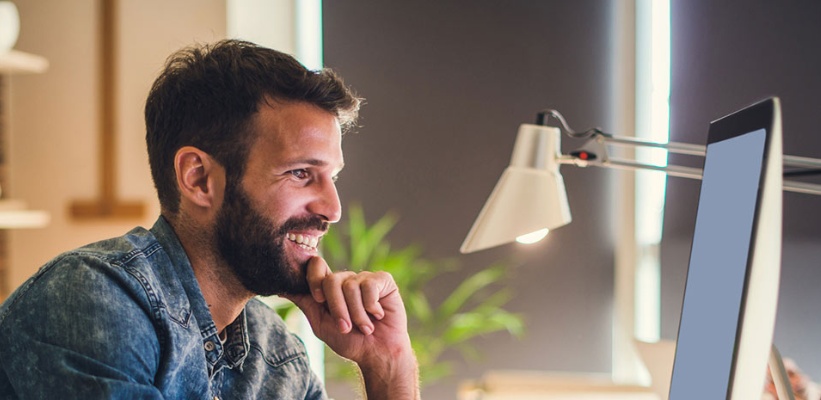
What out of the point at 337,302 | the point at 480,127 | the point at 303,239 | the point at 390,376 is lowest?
the point at 390,376

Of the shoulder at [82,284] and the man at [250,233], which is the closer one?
the shoulder at [82,284]

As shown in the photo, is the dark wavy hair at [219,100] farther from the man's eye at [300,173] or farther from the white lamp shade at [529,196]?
the white lamp shade at [529,196]

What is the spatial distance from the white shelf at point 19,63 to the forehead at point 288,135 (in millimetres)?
1904

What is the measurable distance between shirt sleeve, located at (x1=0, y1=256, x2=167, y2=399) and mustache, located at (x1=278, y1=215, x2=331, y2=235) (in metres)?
0.33

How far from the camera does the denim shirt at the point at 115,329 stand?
3.10ft

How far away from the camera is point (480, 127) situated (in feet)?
11.0

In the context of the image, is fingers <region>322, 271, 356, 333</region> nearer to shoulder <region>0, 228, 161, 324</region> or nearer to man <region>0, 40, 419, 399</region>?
man <region>0, 40, 419, 399</region>

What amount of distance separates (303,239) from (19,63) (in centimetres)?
203

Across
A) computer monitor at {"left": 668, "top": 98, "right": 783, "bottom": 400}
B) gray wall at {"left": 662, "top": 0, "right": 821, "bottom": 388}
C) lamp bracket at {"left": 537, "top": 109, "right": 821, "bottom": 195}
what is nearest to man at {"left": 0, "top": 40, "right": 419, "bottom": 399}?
lamp bracket at {"left": 537, "top": 109, "right": 821, "bottom": 195}

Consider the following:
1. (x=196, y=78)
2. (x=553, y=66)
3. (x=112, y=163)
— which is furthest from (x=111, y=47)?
(x=196, y=78)

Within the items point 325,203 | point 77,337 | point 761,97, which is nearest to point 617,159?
point 325,203

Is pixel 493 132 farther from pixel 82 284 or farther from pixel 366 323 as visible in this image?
pixel 82 284

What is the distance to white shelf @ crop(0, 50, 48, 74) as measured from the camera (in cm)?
283

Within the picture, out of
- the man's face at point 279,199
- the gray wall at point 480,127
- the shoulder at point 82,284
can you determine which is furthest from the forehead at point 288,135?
the gray wall at point 480,127
